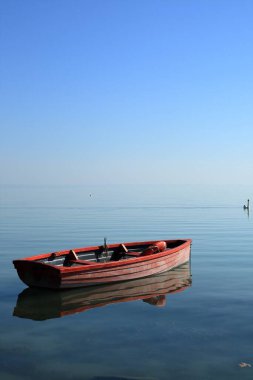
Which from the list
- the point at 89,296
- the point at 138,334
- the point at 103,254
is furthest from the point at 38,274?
the point at 138,334

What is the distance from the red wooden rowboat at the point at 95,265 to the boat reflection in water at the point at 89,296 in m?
0.37

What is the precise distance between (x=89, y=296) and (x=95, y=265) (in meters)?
1.51

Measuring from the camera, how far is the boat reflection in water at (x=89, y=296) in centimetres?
1644

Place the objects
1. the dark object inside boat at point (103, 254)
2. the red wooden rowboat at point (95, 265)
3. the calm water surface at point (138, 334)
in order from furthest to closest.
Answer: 1. the dark object inside boat at point (103, 254)
2. the red wooden rowboat at point (95, 265)
3. the calm water surface at point (138, 334)

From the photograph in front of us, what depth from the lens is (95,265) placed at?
63.7 ft

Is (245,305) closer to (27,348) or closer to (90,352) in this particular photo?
(90,352)

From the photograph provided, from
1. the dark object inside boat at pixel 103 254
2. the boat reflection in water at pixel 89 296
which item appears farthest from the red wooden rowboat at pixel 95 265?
the boat reflection in water at pixel 89 296

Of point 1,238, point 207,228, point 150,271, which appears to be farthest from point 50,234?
point 150,271

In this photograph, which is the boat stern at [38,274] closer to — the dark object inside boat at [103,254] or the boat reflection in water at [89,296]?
the boat reflection in water at [89,296]

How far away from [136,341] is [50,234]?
29.9m

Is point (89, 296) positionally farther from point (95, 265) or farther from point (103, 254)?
point (103, 254)

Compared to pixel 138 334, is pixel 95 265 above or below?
above

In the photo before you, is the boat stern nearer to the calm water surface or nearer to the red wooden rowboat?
the red wooden rowboat

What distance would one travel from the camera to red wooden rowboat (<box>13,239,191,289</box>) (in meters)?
18.7
